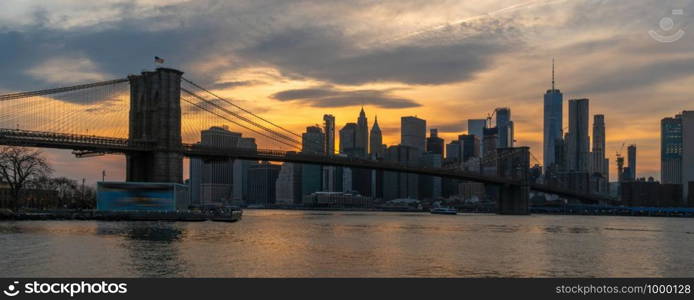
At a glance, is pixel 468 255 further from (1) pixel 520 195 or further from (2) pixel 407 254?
(1) pixel 520 195

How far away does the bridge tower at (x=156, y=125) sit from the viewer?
8594 centimetres

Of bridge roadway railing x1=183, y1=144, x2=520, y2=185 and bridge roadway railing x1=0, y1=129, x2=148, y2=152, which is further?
bridge roadway railing x1=183, y1=144, x2=520, y2=185

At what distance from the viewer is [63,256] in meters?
36.6

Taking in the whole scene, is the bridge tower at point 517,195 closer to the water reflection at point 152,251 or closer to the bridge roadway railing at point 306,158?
the bridge roadway railing at point 306,158

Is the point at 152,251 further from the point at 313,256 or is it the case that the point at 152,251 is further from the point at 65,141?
the point at 65,141

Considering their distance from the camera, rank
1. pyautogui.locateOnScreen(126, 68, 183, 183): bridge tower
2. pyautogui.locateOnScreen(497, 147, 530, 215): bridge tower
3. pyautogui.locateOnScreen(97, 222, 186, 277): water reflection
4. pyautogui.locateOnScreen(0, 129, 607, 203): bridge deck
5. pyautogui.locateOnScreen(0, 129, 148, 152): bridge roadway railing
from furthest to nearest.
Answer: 1. pyautogui.locateOnScreen(497, 147, 530, 215): bridge tower
2. pyautogui.locateOnScreen(126, 68, 183, 183): bridge tower
3. pyautogui.locateOnScreen(0, 129, 607, 203): bridge deck
4. pyautogui.locateOnScreen(0, 129, 148, 152): bridge roadway railing
5. pyautogui.locateOnScreen(97, 222, 186, 277): water reflection

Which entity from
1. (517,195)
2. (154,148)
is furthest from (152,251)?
(517,195)

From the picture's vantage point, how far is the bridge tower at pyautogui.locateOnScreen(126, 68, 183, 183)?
8594 centimetres

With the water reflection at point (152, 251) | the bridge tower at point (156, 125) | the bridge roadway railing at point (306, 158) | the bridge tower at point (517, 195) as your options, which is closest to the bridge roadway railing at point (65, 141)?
the bridge tower at point (156, 125)

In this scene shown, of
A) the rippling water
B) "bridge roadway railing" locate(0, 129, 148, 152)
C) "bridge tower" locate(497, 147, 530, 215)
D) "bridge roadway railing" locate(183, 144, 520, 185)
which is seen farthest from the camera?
"bridge tower" locate(497, 147, 530, 215)

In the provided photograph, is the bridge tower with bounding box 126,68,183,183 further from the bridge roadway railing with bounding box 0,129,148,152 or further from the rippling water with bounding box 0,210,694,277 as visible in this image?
the rippling water with bounding box 0,210,694,277

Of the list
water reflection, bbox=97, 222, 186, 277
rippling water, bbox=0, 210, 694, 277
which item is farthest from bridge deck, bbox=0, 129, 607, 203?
rippling water, bbox=0, 210, 694, 277
